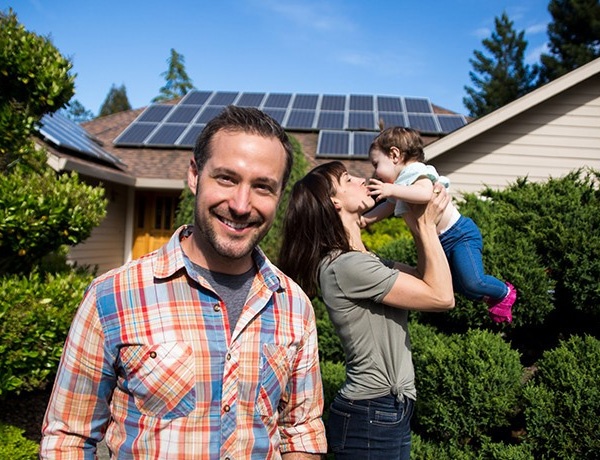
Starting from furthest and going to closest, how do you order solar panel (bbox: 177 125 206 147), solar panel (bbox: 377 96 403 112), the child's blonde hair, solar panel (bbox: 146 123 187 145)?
solar panel (bbox: 377 96 403 112), solar panel (bbox: 146 123 187 145), solar panel (bbox: 177 125 206 147), the child's blonde hair

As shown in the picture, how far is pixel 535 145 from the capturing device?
9.38m

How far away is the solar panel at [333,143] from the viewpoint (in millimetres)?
12508

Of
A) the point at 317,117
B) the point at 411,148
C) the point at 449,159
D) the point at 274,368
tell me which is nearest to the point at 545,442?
the point at 411,148

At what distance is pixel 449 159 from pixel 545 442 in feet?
22.4

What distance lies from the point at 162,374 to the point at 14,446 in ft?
10.9

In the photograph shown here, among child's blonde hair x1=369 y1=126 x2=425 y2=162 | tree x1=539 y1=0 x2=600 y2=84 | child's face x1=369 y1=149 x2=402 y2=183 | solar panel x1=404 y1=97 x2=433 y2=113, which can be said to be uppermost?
tree x1=539 y1=0 x2=600 y2=84

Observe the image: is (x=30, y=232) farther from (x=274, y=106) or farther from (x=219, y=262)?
(x=274, y=106)

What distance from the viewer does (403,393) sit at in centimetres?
240

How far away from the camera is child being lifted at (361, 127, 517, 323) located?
3120 mm

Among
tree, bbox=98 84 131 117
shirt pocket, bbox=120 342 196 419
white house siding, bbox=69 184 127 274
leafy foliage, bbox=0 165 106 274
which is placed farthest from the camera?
tree, bbox=98 84 131 117

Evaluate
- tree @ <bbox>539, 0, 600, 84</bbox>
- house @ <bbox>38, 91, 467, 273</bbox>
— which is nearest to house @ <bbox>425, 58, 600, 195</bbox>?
house @ <bbox>38, 91, 467, 273</bbox>

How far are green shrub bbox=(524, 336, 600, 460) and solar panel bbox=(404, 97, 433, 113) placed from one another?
12702 millimetres

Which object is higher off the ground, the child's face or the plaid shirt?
the child's face

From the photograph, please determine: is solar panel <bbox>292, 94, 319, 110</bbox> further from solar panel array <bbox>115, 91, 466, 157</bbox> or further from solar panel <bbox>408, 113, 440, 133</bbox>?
solar panel <bbox>408, 113, 440, 133</bbox>
